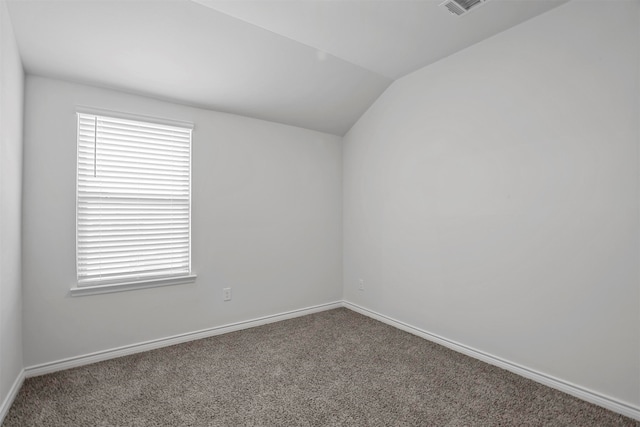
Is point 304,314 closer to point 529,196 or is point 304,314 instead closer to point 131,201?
point 131,201

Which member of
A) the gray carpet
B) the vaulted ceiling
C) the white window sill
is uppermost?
the vaulted ceiling

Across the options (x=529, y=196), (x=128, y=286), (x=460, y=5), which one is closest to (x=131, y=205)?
(x=128, y=286)

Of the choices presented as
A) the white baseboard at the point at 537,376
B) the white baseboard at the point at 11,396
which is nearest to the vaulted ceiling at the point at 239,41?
the white baseboard at the point at 11,396

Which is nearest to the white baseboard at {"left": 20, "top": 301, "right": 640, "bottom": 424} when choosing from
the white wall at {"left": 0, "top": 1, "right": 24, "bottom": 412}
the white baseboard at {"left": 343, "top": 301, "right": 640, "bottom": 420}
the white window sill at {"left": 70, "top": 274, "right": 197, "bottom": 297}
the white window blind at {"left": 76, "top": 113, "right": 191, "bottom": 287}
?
the white baseboard at {"left": 343, "top": 301, "right": 640, "bottom": 420}

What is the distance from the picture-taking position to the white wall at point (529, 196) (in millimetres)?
1923

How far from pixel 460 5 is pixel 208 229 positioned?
9.01 feet

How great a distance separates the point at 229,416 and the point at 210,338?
126cm

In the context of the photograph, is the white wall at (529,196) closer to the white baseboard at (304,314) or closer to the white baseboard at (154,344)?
the white baseboard at (304,314)

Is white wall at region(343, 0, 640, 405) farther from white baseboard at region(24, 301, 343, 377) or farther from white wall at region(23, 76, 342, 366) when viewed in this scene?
white baseboard at region(24, 301, 343, 377)

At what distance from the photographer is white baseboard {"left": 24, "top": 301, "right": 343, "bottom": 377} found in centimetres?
237

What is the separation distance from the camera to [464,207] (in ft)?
8.98

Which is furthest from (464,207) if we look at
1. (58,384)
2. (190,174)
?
(58,384)

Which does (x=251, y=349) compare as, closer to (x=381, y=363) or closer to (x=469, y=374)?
(x=381, y=363)

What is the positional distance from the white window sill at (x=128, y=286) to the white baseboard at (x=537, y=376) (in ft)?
7.08
